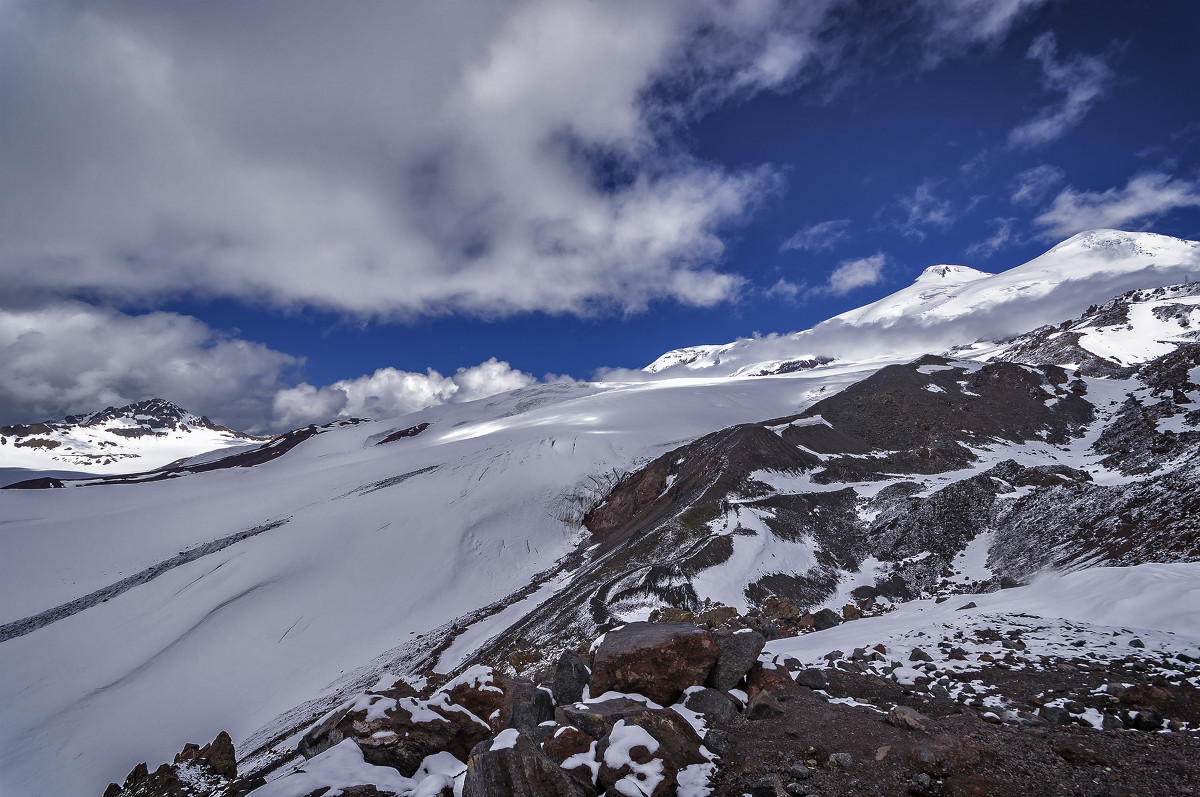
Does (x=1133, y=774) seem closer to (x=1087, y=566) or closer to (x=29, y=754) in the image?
(x=1087, y=566)

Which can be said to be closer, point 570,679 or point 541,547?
point 570,679

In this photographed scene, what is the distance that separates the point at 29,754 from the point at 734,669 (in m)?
47.4

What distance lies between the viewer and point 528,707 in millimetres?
10391

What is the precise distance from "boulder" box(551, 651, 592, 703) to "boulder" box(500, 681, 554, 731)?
28 cm

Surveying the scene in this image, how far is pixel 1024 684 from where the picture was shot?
376 inches

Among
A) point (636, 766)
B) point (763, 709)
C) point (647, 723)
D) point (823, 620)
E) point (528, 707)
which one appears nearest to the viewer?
point (636, 766)

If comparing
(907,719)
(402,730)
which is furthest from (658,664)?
(402,730)

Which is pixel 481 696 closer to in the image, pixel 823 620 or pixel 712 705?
pixel 712 705

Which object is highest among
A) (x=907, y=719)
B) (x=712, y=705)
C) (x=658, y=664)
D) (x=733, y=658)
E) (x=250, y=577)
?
(x=658, y=664)

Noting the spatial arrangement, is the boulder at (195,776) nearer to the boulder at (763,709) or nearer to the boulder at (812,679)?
the boulder at (763,709)

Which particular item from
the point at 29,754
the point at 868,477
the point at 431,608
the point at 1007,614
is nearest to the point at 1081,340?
the point at 868,477

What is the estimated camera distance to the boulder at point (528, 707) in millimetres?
10211

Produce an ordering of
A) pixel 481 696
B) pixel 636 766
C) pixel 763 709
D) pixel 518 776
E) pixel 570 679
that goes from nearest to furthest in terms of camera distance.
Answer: pixel 518 776, pixel 636 766, pixel 763 709, pixel 570 679, pixel 481 696

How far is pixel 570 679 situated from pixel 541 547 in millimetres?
47551
